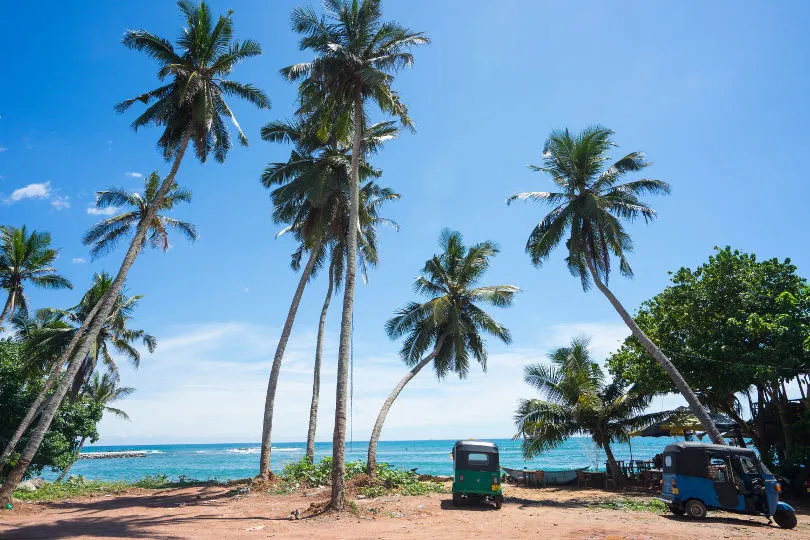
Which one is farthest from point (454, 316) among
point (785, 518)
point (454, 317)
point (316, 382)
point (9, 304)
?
point (9, 304)

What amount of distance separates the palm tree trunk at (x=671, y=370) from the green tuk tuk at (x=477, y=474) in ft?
24.1

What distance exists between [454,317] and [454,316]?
6 cm

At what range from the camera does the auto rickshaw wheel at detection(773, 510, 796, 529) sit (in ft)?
40.4

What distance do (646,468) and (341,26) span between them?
2428cm

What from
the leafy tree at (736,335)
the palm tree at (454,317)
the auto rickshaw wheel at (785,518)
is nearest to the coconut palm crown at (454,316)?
the palm tree at (454,317)

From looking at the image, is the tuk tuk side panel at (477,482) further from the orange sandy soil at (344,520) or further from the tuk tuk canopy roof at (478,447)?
the tuk tuk canopy roof at (478,447)

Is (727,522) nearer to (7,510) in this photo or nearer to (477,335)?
(477,335)

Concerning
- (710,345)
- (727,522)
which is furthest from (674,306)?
(727,522)

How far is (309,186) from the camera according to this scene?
20219mm

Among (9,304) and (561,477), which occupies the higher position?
(9,304)

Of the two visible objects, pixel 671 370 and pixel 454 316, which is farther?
pixel 454 316

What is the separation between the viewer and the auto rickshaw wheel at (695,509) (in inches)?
513

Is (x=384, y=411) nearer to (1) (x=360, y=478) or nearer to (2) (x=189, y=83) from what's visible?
(1) (x=360, y=478)

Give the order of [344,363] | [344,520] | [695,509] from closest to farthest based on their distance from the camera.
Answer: [344,520], [695,509], [344,363]
